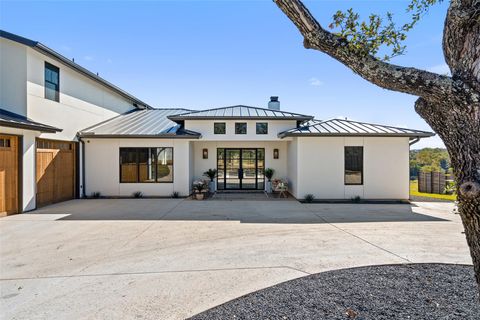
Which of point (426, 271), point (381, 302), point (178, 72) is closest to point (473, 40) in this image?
point (381, 302)

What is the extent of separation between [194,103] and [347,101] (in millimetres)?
12548

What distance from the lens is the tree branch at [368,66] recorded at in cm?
221

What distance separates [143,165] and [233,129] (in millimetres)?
4612

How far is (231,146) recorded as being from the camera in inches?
571

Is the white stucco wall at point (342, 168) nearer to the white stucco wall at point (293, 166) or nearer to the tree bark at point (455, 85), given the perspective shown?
the white stucco wall at point (293, 166)

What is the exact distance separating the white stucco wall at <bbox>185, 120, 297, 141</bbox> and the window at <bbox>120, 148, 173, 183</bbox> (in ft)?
6.10

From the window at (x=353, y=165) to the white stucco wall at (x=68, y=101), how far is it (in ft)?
40.1

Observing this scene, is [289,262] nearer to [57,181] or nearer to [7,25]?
[57,181]

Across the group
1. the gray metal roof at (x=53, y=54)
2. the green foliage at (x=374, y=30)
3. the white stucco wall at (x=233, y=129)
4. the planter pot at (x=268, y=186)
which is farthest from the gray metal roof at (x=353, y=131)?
the gray metal roof at (x=53, y=54)

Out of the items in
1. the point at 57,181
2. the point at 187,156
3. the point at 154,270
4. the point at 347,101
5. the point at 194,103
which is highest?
the point at 194,103

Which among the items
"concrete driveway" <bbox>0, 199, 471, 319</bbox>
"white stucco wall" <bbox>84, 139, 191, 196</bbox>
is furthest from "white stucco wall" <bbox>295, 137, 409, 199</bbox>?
"white stucco wall" <bbox>84, 139, 191, 196</bbox>

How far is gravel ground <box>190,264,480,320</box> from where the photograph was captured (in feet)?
9.67

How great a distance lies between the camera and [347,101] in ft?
44.7

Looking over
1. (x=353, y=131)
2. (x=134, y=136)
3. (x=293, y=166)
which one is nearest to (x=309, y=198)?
(x=293, y=166)
